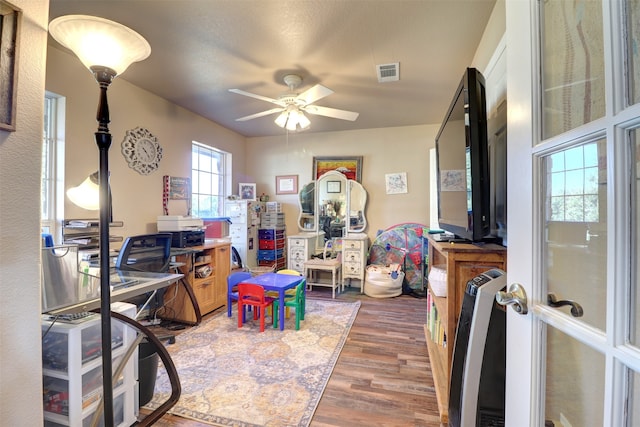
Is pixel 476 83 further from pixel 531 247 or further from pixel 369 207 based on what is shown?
pixel 369 207

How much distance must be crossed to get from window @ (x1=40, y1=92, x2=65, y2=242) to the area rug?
1.49 metres

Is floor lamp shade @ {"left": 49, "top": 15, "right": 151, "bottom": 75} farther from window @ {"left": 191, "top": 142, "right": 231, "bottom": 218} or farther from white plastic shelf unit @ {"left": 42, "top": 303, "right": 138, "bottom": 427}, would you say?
window @ {"left": 191, "top": 142, "right": 231, "bottom": 218}

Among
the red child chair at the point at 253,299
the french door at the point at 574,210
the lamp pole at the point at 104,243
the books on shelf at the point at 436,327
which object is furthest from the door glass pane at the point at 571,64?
the red child chair at the point at 253,299

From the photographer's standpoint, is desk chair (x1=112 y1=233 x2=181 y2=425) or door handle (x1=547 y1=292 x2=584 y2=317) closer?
door handle (x1=547 y1=292 x2=584 y2=317)

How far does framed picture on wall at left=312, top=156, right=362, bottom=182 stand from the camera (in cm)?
438

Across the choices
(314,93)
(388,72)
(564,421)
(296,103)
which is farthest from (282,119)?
(564,421)

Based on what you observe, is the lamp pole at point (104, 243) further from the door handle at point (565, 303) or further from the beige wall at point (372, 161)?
the beige wall at point (372, 161)

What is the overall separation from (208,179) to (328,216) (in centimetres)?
201

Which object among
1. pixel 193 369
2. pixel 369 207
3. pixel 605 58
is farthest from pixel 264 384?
pixel 369 207

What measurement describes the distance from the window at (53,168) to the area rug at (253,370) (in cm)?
149

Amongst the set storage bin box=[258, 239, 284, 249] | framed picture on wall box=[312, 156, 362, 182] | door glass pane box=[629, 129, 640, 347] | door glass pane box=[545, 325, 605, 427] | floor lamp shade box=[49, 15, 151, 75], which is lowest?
storage bin box=[258, 239, 284, 249]

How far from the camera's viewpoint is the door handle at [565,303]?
0.60m

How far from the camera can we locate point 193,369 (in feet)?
6.46

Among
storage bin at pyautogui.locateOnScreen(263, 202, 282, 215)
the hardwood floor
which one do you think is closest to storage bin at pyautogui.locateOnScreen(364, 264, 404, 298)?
the hardwood floor
